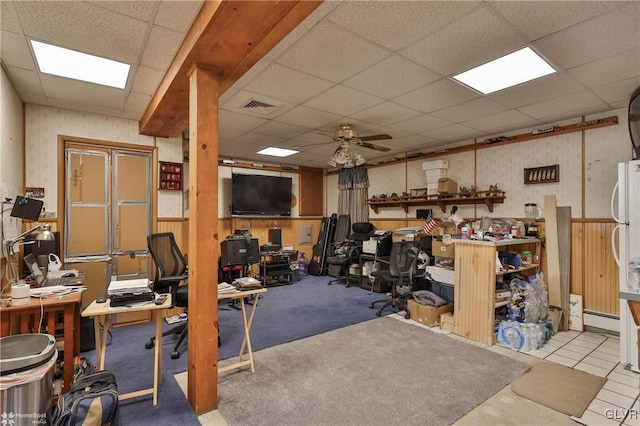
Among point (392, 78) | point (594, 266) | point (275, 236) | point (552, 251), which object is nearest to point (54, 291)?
point (392, 78)

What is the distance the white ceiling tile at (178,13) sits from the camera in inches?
70.8

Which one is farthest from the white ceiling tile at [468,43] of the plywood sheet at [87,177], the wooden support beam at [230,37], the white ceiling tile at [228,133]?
the plywood sheet at [87,177]

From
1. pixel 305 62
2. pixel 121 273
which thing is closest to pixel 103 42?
pixel 305 62

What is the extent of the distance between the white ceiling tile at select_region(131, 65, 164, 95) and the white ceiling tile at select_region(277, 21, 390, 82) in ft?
3.71

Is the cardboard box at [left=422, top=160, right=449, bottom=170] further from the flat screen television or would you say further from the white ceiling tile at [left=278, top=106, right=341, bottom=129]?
the flat screen television

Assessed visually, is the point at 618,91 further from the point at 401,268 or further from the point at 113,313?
the point at 113,313

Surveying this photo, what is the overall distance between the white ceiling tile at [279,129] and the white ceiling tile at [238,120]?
0.10 m

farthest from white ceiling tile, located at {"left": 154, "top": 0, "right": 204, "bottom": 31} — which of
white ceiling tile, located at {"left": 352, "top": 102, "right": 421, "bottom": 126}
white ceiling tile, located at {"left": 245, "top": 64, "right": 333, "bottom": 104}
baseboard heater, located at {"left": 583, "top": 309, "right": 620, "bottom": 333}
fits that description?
baseboard heater, located at {"left": 583, "top": 309, "right": 620, "bottom": 333}

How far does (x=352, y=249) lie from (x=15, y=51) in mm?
5315

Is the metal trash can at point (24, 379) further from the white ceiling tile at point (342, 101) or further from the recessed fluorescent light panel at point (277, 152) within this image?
the recessed fluorescent light panel at point (277, 152)

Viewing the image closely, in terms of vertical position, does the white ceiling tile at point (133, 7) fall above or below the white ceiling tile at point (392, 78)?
above

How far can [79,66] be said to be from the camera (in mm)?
2570

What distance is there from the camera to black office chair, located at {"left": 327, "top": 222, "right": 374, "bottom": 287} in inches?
247

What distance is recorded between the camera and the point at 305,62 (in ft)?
8.09
